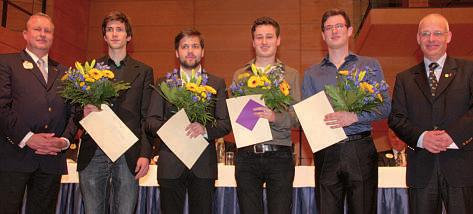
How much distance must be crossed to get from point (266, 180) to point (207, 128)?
0.53 metres

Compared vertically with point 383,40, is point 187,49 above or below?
below

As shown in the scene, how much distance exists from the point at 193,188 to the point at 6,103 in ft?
4.65

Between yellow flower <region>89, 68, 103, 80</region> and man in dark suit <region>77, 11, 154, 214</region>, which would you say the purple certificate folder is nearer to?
man in dark suit <region>77, 11, 154, 214</region>

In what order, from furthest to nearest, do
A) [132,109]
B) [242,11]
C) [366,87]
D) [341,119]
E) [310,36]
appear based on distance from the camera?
1. [242,11]
2. [310,36]
3. [132,109]
4. [341,119]
5. [366,87]

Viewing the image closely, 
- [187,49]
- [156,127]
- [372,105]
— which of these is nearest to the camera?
Result: [372,105]

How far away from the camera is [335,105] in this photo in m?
3.13

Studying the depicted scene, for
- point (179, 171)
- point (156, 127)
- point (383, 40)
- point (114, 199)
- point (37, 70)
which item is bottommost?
point (114, 199)

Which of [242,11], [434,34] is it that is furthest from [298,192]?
[242,11]

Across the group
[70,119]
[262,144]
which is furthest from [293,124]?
[70,119]

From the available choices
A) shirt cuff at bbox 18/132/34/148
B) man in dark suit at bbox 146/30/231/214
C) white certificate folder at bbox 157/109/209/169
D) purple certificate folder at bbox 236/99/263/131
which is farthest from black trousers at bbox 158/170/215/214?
shirt cuff at bbox 18/132/34/148

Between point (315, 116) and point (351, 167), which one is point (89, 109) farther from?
point (351, 167)

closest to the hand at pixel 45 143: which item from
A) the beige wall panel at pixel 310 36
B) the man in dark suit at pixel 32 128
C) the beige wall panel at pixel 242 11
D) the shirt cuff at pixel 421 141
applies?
the man in dark suit at pixel 32 128

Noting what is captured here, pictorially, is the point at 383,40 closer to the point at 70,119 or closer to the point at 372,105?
the point at 372,105

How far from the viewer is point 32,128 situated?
3.37 meters
